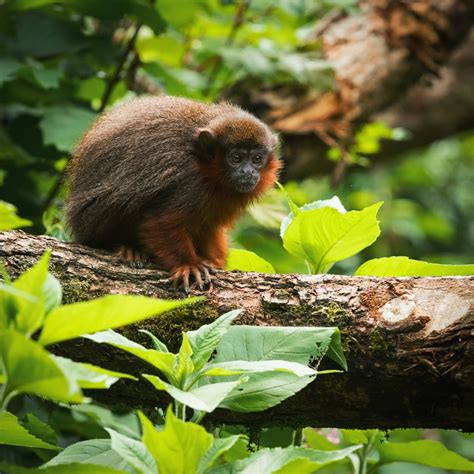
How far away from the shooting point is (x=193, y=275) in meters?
3.76

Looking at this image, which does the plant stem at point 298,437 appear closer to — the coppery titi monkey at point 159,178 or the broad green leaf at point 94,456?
the broad green leaf at point 94,456

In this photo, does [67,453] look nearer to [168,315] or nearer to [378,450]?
[168,315]

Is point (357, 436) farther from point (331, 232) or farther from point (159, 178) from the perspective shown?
point (159, 178)

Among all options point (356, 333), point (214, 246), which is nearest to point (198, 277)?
point (356, 333)

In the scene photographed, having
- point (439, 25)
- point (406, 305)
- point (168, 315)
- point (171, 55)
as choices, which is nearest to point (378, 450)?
point (406, 305)

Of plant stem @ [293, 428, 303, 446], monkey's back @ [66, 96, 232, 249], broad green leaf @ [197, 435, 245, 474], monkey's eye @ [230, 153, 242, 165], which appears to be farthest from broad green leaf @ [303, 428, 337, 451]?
monkey's eye @ [230, 153, 242, 165]

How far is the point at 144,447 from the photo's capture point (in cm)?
207

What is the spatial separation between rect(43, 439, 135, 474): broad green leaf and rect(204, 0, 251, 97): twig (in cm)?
429

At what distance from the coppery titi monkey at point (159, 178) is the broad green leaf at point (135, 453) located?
199 cm

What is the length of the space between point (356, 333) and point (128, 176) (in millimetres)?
1830

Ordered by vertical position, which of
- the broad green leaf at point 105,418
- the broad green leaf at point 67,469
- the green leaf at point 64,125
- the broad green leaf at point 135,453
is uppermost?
the broad green leaf at point 135,453

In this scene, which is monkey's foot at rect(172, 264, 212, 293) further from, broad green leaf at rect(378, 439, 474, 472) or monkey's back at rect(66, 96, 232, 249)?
broad green leaf at rect(378, 439, 474, 472)

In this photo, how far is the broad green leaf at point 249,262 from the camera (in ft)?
11.6

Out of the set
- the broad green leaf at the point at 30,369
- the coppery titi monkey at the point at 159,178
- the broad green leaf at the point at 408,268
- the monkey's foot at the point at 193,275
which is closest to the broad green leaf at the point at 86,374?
the broad green leaf at the point at 30,369
